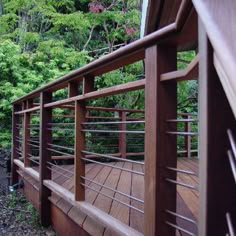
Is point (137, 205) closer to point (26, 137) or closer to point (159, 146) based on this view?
point (159, 146)

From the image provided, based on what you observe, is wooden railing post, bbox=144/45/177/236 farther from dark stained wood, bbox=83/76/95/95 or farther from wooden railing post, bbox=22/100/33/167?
wooden railing post, bbox=22/100/33/167

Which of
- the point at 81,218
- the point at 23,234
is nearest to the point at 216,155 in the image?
the point at 81,218

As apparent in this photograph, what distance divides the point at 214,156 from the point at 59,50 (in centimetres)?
696

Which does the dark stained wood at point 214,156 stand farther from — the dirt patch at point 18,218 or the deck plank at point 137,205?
the dirt patch at point 18,218

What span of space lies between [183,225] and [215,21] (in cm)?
142

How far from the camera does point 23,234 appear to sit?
125 inches

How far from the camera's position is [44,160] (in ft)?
10.2


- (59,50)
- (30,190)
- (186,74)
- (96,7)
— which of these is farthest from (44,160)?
(96,7)

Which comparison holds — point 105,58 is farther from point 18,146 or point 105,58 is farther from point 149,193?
point 18,146

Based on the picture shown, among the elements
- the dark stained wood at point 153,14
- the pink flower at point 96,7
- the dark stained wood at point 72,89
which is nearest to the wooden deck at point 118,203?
the dark stained wood at point 72,89

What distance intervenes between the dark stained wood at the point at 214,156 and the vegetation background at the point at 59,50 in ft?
16.4

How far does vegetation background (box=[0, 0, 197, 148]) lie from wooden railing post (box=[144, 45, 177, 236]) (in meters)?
4.58

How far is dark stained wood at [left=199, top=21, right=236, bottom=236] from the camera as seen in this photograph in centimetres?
91

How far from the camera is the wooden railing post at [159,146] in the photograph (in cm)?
132
